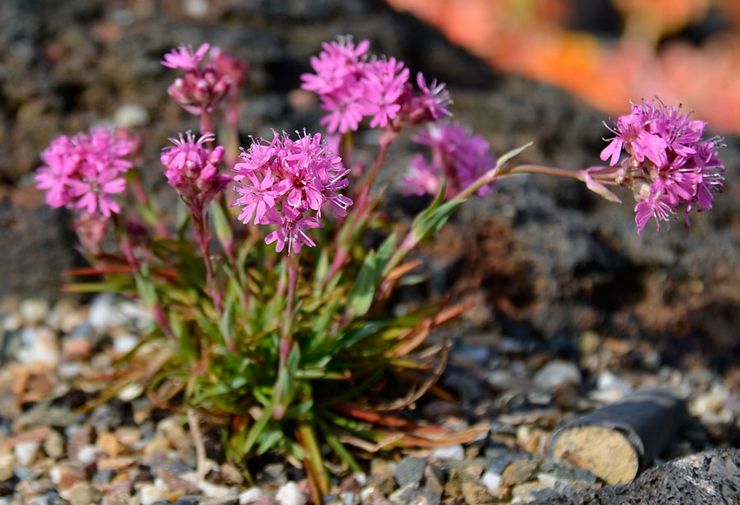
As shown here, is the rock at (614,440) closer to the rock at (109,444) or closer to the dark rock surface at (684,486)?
the dark rock surface at (684,486)

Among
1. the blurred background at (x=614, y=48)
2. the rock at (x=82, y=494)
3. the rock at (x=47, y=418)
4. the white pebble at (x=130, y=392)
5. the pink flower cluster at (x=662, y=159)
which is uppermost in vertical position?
the pink flower cluster at (x=662, y=159)

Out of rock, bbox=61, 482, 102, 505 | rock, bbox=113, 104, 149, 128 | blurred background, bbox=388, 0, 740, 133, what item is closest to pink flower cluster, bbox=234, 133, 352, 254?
rock, bbox=61, 482, 102, 505

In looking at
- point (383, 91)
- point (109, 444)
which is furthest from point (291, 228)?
point (109, 444)

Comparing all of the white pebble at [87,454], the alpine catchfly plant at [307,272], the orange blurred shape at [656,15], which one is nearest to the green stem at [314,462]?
the alpine catchfly plant at [307,272]

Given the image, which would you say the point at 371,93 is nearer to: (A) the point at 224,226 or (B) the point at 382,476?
(A) the point at 224,226

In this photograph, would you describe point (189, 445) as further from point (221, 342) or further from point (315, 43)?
point (315, 43)

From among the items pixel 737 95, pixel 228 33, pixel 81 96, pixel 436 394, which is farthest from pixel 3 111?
pixel 737 95
